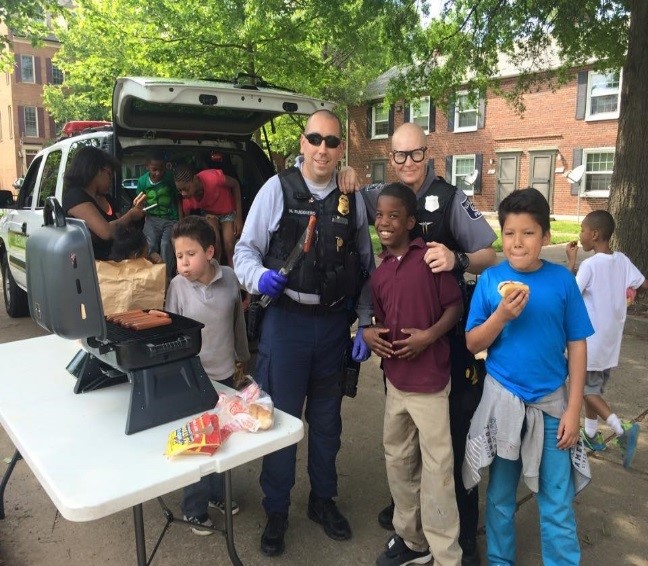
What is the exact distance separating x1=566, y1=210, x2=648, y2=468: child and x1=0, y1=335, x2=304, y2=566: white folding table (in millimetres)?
2411

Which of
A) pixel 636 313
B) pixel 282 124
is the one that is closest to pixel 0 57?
pixel 282 124

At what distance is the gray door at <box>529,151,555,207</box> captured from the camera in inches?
760

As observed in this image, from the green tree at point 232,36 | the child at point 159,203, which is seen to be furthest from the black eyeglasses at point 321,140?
the green tree at point 232,36

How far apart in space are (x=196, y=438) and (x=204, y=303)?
1.12m

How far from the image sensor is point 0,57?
12461 millimetres

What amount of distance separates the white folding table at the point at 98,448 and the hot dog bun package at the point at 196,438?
0.02m

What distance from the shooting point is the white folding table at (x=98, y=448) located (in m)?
1.45

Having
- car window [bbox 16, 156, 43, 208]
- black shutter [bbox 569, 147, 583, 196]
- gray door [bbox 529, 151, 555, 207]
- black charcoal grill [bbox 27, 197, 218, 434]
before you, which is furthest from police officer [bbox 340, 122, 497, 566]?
gray door [bbox 529, 151, 555, 207]

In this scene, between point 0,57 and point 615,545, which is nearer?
point 615,545

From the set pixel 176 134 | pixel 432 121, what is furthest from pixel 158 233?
pixel 432 121

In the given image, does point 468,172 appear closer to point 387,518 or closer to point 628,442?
point 628,442

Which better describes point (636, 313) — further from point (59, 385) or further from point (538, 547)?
point (59, 385)

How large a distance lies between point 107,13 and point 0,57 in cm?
271

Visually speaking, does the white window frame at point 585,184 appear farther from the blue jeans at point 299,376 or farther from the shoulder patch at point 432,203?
the blue jeans at point 299,376
